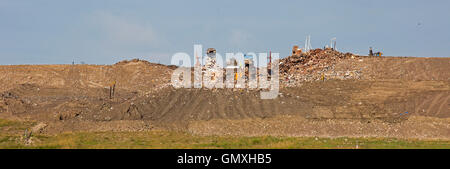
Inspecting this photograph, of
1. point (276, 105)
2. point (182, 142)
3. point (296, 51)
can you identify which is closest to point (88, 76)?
point (296, 51)

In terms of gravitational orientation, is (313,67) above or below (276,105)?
above

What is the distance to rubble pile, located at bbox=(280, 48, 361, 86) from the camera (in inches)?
1802

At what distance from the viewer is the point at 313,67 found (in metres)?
50.2

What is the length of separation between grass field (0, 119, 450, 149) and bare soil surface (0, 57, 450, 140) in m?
2.00

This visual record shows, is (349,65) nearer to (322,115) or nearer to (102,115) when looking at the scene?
(322,115)

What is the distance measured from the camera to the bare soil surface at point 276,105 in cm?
3180

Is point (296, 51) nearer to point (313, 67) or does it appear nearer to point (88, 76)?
point (313, 67)

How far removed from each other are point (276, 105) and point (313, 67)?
15069 mm

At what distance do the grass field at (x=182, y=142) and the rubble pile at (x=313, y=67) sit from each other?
54.2 ft

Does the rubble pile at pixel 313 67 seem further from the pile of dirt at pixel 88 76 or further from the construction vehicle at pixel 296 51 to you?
the pile of dirt at pixel 88 76

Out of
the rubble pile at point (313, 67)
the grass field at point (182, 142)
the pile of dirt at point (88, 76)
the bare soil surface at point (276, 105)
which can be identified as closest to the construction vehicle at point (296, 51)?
the rubble pile at point (313, 67)

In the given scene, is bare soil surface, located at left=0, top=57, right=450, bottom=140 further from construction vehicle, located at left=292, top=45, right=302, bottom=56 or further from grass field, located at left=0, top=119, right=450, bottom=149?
construction vehicle, located at left=292, top=45, right=302, bottom=56
